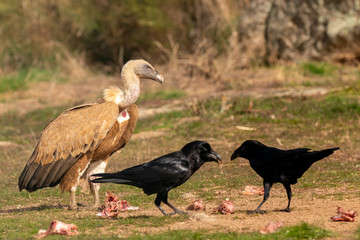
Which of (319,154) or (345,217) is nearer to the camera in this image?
(345,217)

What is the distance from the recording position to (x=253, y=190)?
7270mm

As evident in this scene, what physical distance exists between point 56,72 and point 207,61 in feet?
18.4

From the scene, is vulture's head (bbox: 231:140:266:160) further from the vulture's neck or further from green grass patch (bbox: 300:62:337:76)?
green grass patch (bbox: 300:62:337:76)

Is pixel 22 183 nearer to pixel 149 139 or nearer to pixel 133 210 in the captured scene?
pixel 133 210

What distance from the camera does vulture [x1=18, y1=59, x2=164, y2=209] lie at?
6.79 metres

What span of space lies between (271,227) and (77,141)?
2.57 meters

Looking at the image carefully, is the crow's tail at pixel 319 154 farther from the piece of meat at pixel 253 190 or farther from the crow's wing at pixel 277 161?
the piece of meat at pixel 253 190

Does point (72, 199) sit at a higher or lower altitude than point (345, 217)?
lower

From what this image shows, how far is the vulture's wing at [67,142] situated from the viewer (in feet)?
22.2

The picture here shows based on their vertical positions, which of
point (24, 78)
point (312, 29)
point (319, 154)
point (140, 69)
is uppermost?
point (312, 29)

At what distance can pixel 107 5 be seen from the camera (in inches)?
776

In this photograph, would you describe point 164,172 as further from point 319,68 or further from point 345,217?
point 319,68

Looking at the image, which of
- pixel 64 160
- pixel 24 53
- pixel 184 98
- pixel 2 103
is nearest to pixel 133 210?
pixel 64 160

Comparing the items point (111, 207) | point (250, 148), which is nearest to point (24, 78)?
point (111, 207)
